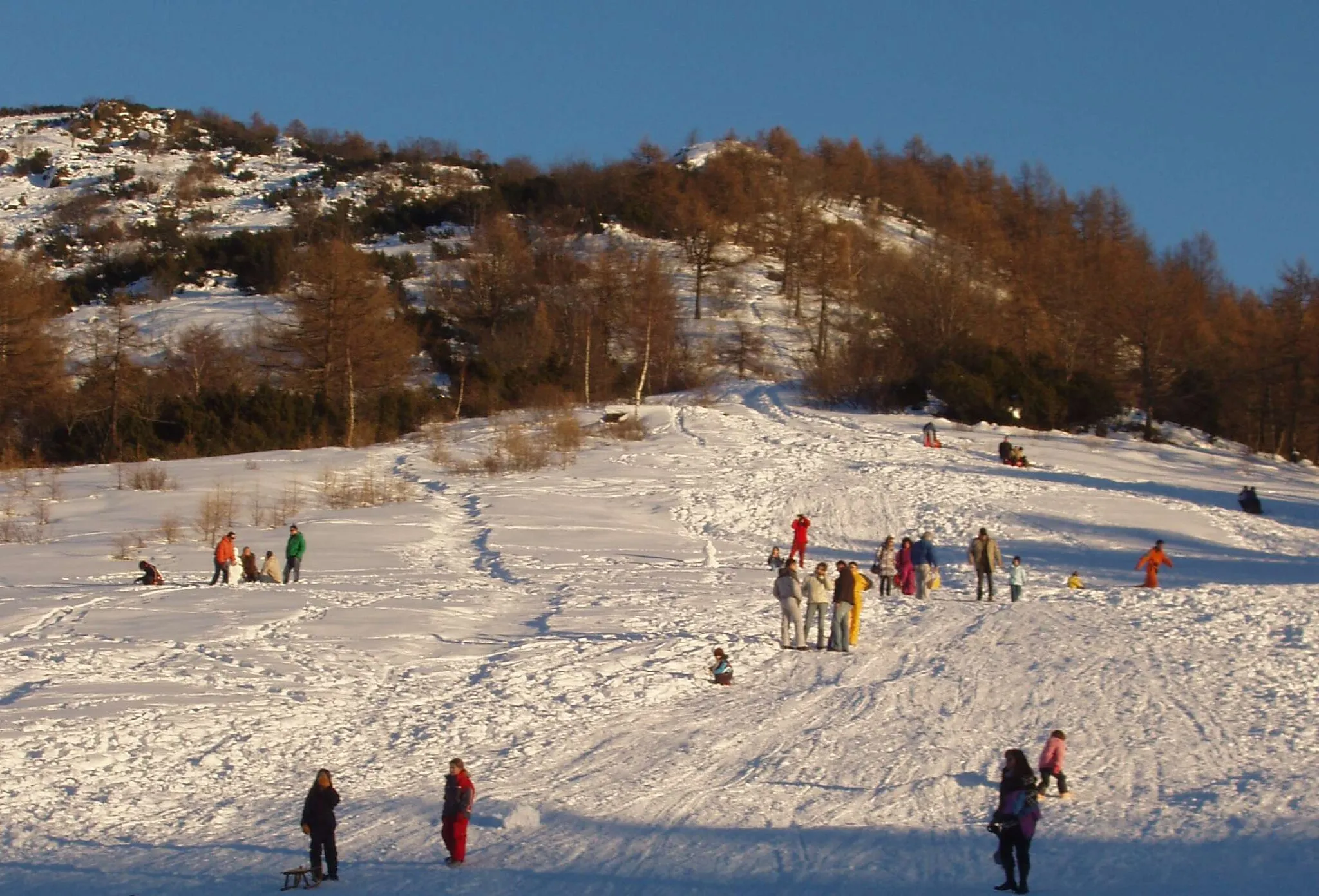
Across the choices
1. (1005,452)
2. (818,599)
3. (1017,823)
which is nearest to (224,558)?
(818,599)

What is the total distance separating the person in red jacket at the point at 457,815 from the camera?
9633 mm

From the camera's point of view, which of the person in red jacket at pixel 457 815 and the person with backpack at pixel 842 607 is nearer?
the person in red jacket at pixel 457 815

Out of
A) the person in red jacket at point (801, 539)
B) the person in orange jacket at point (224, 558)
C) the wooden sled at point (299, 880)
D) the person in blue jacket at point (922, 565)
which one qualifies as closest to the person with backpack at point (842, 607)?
the person in blue jacket at point (922, 565)

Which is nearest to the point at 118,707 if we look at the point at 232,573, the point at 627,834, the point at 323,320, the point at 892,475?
the point at 627,834

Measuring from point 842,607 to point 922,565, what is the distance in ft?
17.3

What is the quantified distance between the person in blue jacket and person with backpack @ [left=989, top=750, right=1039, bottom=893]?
512 inches

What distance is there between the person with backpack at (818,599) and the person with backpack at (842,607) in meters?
Answer: 0.17

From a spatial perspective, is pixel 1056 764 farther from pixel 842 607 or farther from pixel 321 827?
pixel 321 827

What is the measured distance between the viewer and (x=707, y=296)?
75.5m

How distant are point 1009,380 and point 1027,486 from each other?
16.3m

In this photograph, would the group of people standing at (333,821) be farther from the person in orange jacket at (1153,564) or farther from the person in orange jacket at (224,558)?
the person in orange jacket at (1153,564)

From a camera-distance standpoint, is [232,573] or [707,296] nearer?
[232,573]

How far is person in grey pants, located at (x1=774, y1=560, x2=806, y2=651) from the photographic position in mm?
17344

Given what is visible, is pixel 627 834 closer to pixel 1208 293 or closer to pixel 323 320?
pixel 323 320
